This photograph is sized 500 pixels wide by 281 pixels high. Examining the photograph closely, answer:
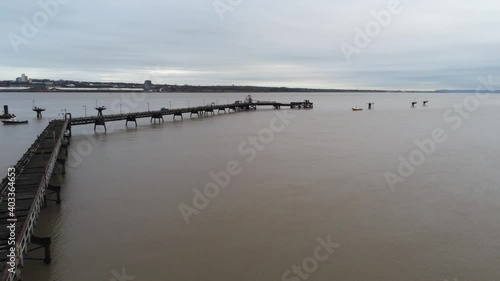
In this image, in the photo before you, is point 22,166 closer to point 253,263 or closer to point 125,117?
point 253,263

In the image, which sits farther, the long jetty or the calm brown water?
the calm brown water

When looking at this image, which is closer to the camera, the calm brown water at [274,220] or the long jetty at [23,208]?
the long jetty at [23,208]

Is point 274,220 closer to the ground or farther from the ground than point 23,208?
closer to the ground

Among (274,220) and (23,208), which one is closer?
(23,208)

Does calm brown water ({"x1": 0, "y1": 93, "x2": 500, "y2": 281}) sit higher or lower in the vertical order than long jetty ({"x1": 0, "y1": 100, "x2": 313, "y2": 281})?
lower

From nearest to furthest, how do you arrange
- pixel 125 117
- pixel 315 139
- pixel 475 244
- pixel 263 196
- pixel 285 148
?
pixel 475 244
pixel 263 196
pixel 285 148
pixel 315 139
pixel 125 117

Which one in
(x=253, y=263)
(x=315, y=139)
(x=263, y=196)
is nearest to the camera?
(x=253, y=263)

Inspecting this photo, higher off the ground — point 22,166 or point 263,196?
point 22,166

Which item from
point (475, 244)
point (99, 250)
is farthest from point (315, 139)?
point (99, 250)

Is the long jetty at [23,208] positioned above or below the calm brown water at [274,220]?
above

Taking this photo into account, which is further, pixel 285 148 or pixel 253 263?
pixel 285 148
